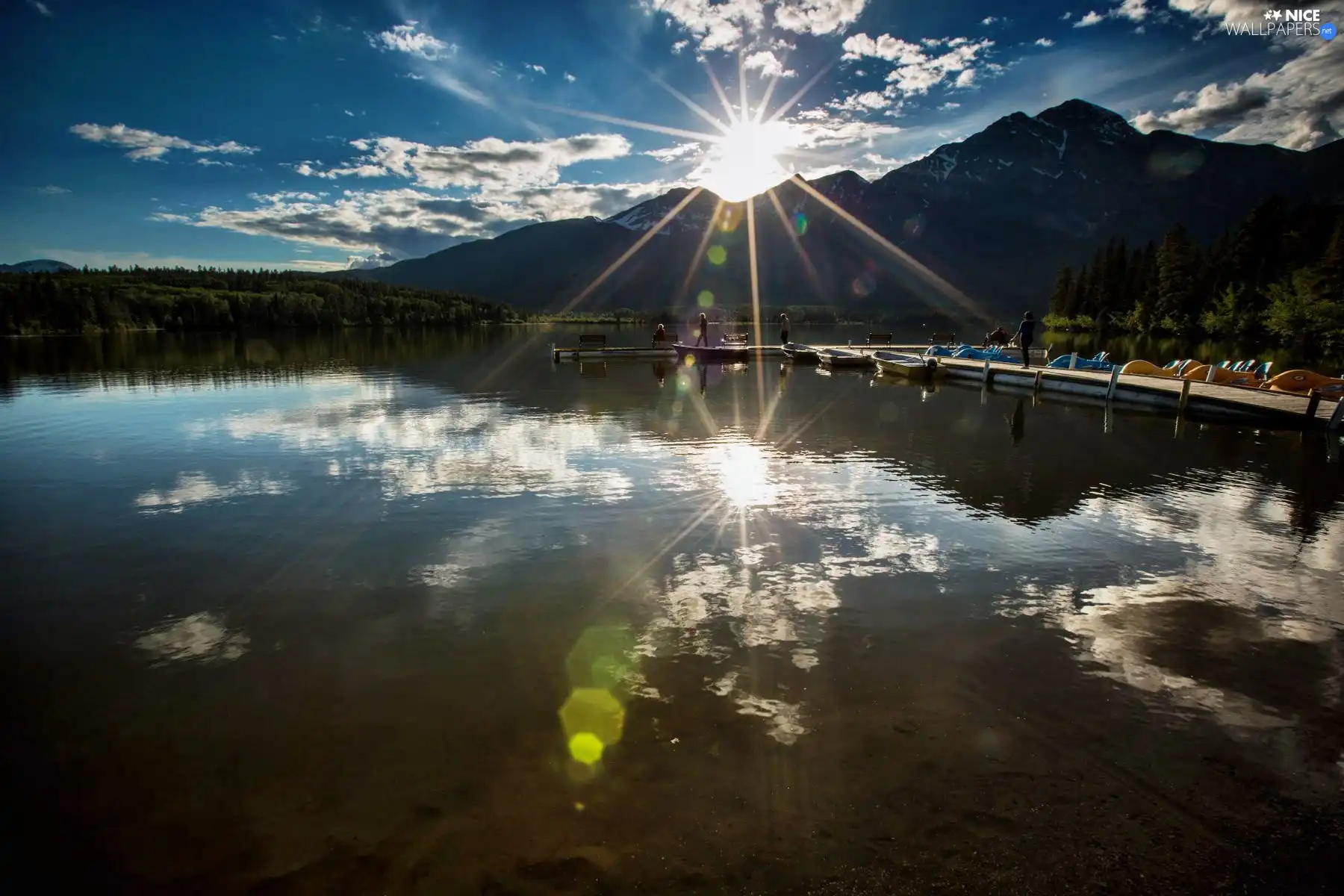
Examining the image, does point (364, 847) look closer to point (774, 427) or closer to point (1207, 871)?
point (1207, 871)

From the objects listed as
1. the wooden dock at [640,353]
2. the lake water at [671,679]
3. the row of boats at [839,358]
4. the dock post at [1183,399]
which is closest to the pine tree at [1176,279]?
the wooden dock at [640,353]

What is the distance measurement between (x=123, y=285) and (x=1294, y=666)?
254331mm

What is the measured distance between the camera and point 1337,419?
2327cm

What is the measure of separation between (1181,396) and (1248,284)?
286 ft

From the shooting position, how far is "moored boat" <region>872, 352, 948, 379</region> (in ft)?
138

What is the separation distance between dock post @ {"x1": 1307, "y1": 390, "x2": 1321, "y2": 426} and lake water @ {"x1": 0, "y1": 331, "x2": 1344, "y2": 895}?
26.1 ft

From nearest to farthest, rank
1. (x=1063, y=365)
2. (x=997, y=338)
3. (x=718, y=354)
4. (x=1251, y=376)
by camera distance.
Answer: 1. (x=1251, y=376)
2. (x=1063, y=365)
3. (x=997, y=338)
4. (x=718, y=354)

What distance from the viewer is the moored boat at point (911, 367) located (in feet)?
138

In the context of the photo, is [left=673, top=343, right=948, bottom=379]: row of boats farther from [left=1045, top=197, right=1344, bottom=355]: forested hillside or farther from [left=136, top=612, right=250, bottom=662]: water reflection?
[left=1045, top=197, right=1344, bottom=355]: forested hillside

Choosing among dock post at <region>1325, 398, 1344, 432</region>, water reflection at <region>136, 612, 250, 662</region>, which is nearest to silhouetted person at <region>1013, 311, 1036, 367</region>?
dock post at <region>1325, 398, 1344, 432</region>

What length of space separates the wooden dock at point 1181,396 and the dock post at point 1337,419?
0.02 m

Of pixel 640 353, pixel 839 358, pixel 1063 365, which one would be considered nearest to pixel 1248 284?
pixel 1063 365

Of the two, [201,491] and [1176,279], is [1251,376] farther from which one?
[1176,279]

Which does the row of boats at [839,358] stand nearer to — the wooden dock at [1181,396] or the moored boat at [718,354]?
the moored boat at [718,354]
